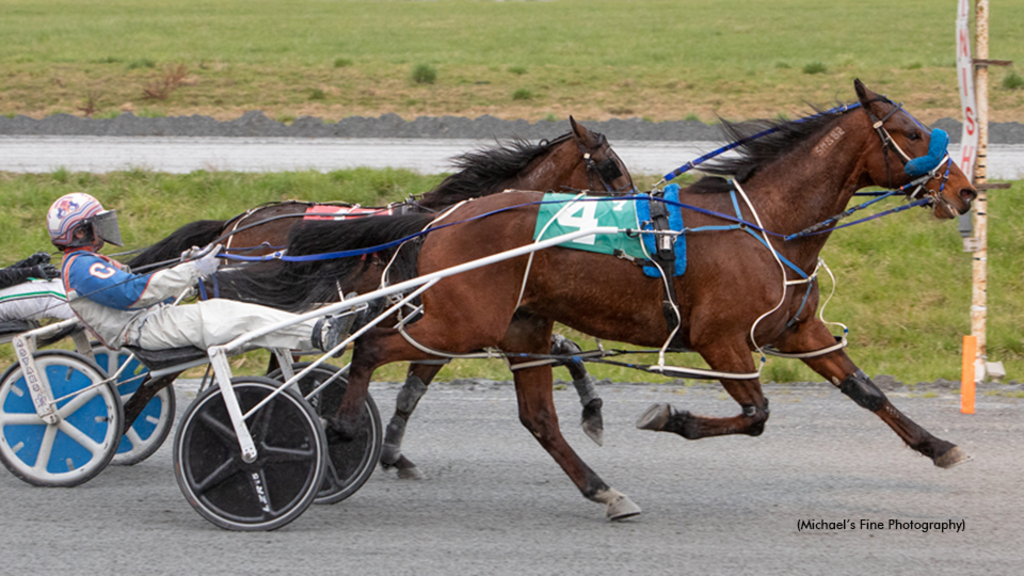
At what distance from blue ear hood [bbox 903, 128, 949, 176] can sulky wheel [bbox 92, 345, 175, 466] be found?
12.7 feet

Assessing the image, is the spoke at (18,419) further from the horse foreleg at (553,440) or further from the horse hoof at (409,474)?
the horse foreleg at (553,440)

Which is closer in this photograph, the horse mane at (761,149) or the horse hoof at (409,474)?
the horse mane at (761,149)

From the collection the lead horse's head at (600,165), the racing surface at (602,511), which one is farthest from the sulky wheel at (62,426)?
the lead horse's head at (600,165)

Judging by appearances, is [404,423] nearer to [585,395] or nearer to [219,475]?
[585,395]

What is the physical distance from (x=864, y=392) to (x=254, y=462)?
2.80 metres

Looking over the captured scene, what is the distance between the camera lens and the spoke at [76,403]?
5059mm

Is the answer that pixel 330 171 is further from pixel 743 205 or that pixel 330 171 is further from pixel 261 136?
pixel 743 205

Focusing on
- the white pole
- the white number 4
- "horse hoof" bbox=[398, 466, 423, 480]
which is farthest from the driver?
the white pole

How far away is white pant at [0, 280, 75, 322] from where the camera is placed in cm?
535

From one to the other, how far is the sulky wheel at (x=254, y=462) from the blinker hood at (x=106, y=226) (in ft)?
3.28

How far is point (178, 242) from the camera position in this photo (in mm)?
6484

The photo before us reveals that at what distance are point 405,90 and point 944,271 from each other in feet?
52.5

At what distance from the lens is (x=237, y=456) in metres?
4.58

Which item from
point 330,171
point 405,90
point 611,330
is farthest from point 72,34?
point 611,330
